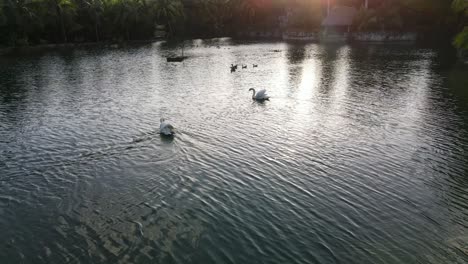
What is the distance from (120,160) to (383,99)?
3039 centimetres

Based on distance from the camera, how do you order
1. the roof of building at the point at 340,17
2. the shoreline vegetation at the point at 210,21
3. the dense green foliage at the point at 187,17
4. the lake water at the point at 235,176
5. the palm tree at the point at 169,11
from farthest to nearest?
the palm tree at the point at 169,11, the roof of building at the point at 340,17, the shoreline vegetation at the point at 210,21, the dense green foliage at the point at 187,17, the lake water at the point at 235,176

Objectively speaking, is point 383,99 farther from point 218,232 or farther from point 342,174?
point 218,232

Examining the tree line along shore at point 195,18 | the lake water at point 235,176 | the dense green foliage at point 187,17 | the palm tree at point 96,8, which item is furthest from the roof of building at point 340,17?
the lake water at point 235,176

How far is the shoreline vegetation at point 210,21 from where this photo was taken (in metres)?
97.9

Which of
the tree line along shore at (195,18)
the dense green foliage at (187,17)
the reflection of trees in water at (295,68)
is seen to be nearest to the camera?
the reflection of trees in water at (295,68)

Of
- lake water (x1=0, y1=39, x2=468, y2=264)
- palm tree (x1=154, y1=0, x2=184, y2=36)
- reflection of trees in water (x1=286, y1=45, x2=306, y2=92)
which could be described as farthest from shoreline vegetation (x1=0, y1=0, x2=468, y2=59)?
lake water (x1=0, y1=39, x2=468, y2=264)

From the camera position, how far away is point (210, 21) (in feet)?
498

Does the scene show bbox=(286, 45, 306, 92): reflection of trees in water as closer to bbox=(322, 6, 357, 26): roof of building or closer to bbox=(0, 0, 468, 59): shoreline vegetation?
bbox=(0, 0, 468, 59): shoreline vegetation

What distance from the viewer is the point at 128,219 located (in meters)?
16.3

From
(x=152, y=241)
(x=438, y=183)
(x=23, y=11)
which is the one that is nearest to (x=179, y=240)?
(x=152, y=241)

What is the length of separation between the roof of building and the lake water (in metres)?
81.1

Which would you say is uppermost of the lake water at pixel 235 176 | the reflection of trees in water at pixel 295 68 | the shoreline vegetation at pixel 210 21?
the shoreline vegetation at pixel 210 21

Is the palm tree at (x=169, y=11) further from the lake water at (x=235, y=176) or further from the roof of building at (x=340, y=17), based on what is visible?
the lake water at (x=235, y=176)

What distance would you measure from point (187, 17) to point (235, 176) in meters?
136
